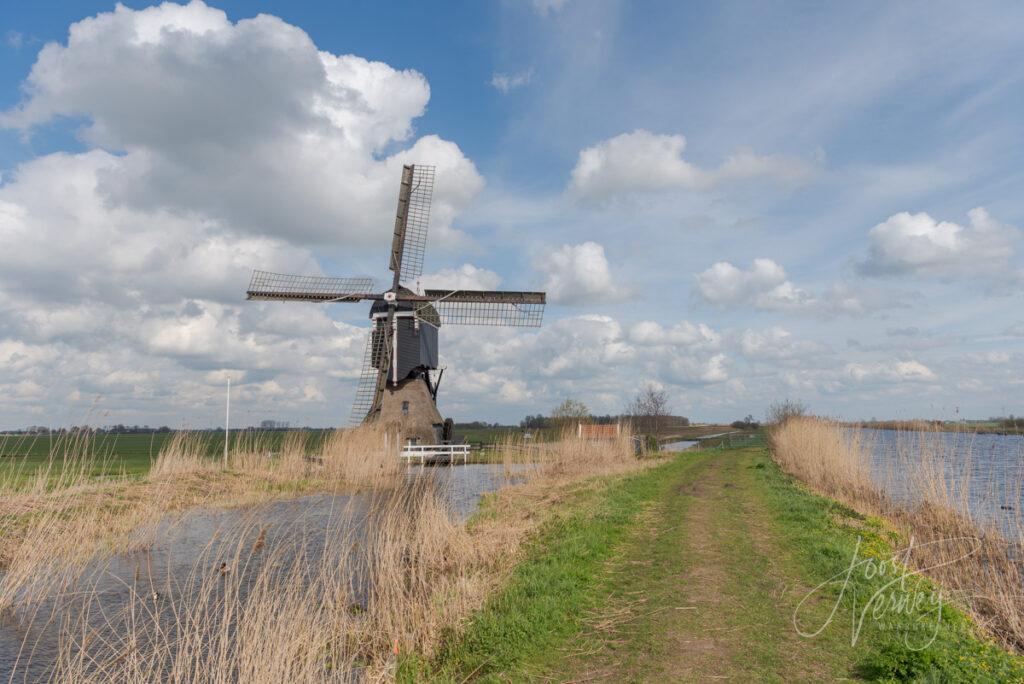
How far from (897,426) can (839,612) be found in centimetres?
701

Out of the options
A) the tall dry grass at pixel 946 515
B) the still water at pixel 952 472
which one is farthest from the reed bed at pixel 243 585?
the still water at pixel 952 472

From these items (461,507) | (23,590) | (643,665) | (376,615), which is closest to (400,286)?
(461,507)

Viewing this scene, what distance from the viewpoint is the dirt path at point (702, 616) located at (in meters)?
4.78

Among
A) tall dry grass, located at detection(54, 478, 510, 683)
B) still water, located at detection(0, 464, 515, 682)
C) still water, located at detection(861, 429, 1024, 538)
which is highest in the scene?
still water, located at detection(861, 429, 1024, 538)

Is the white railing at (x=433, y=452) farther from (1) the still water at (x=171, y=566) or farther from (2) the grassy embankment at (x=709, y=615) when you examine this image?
(2) the grassy embankment at (x=709, y=615)

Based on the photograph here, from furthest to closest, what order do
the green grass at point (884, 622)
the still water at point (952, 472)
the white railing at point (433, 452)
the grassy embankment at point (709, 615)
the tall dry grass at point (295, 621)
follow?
1. the white railing at point (433, 452)
2. the still water at point (952, 472)
3. the tall dry grass at point (295, 621)
4. the grassy embankment at point (709, 615)
5. the green grass at point (884, 622)

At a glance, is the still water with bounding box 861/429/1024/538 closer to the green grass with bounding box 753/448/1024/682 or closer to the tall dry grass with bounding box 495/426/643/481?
the green grass with bounding box 753/448/1024/682

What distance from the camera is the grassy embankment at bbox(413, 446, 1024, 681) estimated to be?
15.6 feet

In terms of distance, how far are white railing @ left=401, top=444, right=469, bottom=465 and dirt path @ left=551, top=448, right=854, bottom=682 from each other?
17034mm

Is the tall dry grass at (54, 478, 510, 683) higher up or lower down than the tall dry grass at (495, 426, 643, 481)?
lower down

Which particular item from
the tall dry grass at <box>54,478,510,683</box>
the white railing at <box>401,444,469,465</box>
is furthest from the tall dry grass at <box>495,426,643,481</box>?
the tall dry grass at <box>54,478,510,683</box>

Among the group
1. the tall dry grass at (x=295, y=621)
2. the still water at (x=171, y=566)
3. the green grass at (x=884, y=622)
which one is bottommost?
the still water at (x=171, y=566)

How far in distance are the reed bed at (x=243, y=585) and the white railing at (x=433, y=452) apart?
27.9 feet

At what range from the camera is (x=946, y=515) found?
9.43m
